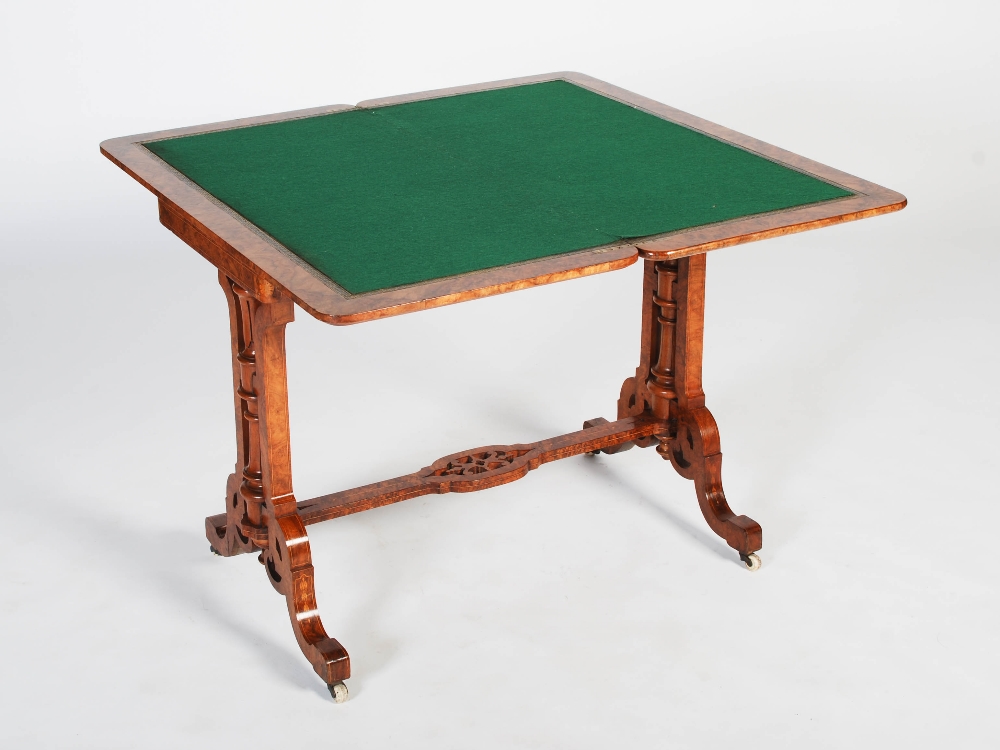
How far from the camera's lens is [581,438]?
3.64 metres

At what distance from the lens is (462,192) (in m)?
3.15

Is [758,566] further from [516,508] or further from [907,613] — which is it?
[516,508]

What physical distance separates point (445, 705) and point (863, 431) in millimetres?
1610

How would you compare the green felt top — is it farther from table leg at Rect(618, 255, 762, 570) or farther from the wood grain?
the wood grain

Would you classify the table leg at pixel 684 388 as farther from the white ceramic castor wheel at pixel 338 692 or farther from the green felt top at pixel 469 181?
the white ceramic castor wheel at pixel 338 692

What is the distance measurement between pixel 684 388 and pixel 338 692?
1122mm

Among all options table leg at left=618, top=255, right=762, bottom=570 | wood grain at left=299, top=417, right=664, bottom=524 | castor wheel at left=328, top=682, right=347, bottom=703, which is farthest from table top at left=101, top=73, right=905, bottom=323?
castor wheel at left=328, top=682, right=347, bottom=703

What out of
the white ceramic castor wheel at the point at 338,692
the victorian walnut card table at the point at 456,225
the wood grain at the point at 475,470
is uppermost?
the victorian walnut card table at the point at 456,225

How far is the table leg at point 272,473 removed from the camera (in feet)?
9.96

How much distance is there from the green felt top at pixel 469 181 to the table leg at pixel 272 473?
210 millimetres

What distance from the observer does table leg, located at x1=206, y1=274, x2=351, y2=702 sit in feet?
9.96

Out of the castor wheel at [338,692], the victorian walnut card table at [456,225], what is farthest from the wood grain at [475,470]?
the castor wheel at [338,692]

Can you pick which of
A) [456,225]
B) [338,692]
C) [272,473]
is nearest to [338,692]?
[338,692]

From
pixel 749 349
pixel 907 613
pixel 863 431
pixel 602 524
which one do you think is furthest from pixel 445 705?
pixel 749 349
